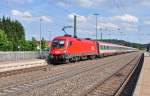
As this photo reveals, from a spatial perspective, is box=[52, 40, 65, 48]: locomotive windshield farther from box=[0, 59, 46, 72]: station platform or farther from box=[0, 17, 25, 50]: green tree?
box=[0, 17, 25, 50]: green tree

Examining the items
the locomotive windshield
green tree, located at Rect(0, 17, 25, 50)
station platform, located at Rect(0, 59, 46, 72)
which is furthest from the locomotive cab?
green tree, located at Rect(0, 17, 25, 50)

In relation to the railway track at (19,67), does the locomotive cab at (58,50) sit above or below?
above

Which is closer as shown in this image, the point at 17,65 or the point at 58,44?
the point at 17,65

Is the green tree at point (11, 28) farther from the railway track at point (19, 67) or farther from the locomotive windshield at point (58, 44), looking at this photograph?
the railway track at point (19, 67)

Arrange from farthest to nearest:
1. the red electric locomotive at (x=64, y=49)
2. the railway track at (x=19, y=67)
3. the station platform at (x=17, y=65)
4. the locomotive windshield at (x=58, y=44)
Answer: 1. the locomotive windshield at (x=58, y=44)
2. the red electric locomotive at (x=64, y=49)
3. the station platform at (x=17, y=65)
4. the railway track at (x=19, y=67)

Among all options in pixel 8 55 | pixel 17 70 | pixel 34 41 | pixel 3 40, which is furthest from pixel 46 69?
pixel 34 41

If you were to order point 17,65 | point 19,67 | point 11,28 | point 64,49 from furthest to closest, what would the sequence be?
point 11,28, point 64,49, point 19,67, point 17,65

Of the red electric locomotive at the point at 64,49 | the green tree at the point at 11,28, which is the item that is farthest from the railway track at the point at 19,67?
the green tree at the point at 11,28

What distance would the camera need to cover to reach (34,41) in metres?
136

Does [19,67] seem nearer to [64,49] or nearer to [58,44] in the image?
[64,49]

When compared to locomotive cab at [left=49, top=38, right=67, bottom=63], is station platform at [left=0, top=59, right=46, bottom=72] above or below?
below

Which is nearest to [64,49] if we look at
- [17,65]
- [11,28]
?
[17,65]

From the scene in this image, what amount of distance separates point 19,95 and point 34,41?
121 m

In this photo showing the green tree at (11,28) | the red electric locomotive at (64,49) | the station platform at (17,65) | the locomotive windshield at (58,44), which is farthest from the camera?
the green tree at (11,28)
